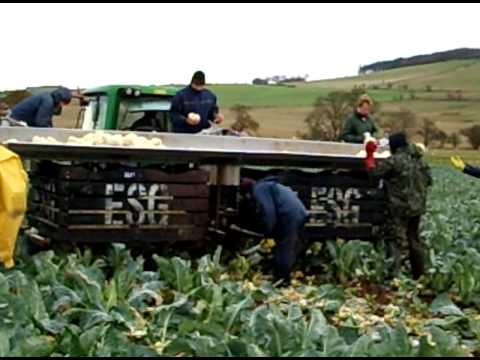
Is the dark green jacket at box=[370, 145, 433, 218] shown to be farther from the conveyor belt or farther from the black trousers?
the black trousers

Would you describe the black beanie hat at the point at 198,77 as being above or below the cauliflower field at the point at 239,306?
above

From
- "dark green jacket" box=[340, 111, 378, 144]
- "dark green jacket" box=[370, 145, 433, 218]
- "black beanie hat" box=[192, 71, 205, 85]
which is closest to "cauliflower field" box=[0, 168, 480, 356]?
"dark green jacket" box=[370, 145, 433, 218]

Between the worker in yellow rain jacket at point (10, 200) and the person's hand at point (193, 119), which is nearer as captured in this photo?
the worker in yellow rain jacket at point (10, 200)

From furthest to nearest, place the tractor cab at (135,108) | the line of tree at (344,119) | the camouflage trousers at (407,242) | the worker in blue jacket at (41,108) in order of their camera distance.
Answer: the line of tree at (344,119) → the tractor cab at (135,108) → the worker in blue jacket at (41,108) → the camouflage trousers at (407,242)

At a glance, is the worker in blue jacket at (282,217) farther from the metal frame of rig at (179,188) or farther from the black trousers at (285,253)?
the metal frame of rig at (179,188)

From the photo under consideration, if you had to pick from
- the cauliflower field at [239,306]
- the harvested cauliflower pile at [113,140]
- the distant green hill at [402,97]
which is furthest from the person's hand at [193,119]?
the distant green hill at [402,97]

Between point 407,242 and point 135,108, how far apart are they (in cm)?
446

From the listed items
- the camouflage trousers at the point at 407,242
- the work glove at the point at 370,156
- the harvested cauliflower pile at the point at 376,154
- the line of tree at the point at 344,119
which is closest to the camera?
the camouflage trousers at the point at 407,242

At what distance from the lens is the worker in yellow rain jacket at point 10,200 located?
6965 millimetres

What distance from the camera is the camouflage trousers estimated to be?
8984 millimetres

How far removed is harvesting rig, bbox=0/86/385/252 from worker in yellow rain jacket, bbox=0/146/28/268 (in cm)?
58

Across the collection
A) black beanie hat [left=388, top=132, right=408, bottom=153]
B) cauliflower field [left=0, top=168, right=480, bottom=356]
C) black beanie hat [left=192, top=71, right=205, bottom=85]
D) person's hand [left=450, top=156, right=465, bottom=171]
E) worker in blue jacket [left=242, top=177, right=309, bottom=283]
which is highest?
black beanie hat [left=192, top=71, right=205, bottom=85]

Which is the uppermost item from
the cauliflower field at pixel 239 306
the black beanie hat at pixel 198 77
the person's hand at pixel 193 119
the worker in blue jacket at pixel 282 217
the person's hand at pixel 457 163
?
the black beanie hat at pixel 198 77

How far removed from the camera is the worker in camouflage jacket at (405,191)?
29.0 feet
